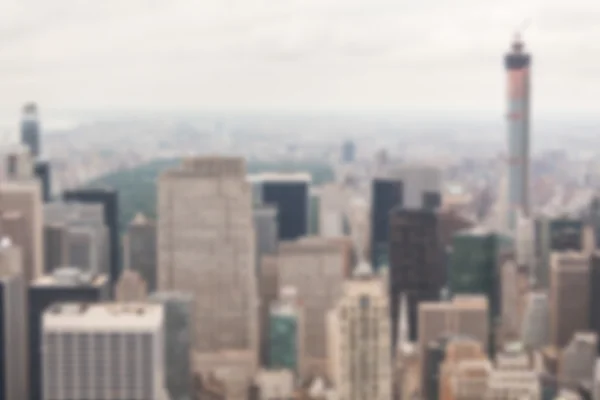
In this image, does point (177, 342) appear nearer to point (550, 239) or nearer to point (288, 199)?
point (288, 199)

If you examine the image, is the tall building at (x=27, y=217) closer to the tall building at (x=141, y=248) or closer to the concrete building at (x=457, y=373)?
the tall building at (x=141, y=248)

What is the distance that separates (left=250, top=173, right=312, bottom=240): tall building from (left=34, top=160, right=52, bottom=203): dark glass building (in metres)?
1.49

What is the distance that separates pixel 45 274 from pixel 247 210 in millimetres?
2616

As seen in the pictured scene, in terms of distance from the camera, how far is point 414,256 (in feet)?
33.4

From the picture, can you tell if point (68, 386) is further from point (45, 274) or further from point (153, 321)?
point (45, 274)

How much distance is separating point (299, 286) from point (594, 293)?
2280 mm

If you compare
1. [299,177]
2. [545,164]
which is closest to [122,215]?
[299,177]

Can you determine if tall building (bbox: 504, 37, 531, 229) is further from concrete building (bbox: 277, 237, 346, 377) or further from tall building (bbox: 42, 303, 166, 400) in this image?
tall building (bbox: 42, 303, 166, 400)

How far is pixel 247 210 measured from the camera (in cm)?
986

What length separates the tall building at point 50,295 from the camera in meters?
6.40

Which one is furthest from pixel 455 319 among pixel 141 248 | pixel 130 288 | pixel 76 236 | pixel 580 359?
pixel 76 236

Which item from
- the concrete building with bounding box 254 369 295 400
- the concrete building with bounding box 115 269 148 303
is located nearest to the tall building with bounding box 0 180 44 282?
the concrete building with bounding box 115 269 148 303

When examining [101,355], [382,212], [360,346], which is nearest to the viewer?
[101,355]

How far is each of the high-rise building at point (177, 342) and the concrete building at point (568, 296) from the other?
8.35ft
